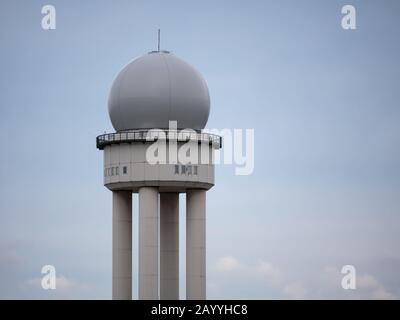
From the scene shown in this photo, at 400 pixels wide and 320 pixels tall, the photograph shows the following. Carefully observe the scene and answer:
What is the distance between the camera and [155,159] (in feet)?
408

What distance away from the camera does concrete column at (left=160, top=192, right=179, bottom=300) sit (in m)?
129

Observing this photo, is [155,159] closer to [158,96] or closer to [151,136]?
[151,136]

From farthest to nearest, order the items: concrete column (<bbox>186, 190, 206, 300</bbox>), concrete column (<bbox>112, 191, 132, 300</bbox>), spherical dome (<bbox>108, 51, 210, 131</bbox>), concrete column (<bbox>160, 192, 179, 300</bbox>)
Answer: concrete column (<bbox>160, 192, 179, 300</bbox>), concrete column (<bbox>112, 191, 132, 300</bbox>), concrete column (<bbox>186, 190, 206, 300</bbox>), spherical dome (<bbox>108, 51, 210, 131</bbox>)

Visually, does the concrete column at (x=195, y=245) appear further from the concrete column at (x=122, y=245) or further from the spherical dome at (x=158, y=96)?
the spherical dome at (x=158, y=96)

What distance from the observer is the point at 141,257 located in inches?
4906

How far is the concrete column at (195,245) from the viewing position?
126375 mm

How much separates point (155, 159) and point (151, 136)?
2.21 m

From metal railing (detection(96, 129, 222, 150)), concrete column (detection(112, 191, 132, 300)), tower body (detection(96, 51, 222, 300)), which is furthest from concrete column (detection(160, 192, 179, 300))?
metal railing (detection(96, 129, 222, 150))

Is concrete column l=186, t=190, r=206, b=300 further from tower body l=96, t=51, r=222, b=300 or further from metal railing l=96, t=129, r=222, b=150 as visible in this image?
metal railing l=96, t=129, r=222, b=150

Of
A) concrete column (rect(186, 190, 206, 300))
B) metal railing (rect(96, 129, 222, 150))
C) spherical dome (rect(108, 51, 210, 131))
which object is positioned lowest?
concrete column (rect(186, 190, 206, 300))

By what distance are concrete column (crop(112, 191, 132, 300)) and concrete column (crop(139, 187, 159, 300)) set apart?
133 inches

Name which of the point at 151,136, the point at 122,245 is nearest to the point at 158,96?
the point at 151,136

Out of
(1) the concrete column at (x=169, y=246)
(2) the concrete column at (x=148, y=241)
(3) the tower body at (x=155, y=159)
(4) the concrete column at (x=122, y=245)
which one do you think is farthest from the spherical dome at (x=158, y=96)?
(1) the concrete column at (x=169, y=246)
